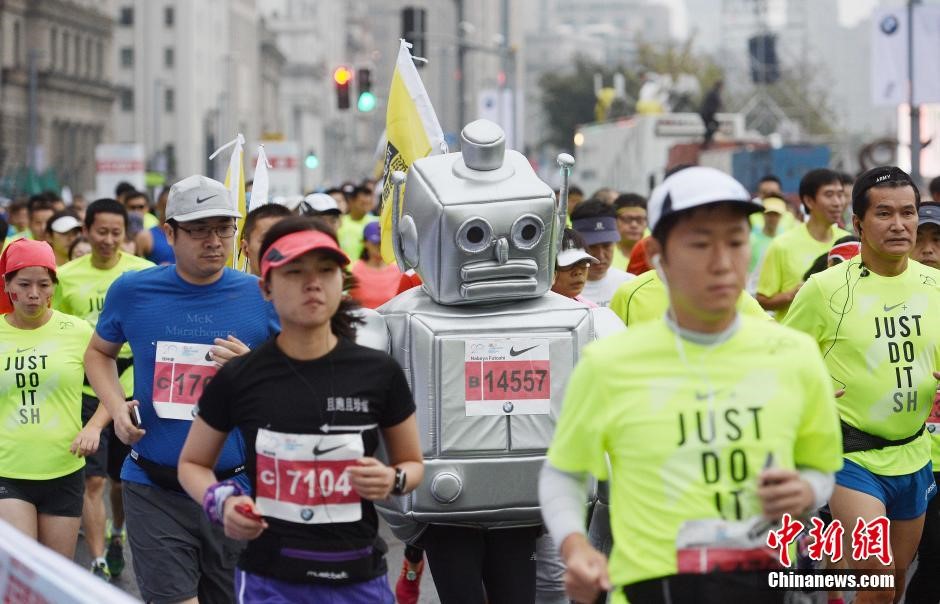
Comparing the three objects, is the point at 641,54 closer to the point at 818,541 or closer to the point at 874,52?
the point at 874,52

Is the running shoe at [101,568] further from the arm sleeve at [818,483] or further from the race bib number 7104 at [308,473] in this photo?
the arm sleeve at [818,483]

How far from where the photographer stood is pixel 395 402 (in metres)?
4.93

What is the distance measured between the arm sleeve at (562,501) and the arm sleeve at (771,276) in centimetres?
594

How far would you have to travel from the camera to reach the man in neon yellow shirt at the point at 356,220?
53.7 ft

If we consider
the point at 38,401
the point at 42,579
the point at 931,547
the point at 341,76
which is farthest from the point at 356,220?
the point at 42,579

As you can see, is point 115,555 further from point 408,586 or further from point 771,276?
point 771,276

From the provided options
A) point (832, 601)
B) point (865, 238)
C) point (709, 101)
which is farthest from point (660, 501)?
point (709, 101)

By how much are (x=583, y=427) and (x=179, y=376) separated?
255 cm

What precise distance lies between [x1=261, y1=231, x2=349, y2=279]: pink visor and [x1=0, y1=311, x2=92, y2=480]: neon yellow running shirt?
3.11 metres

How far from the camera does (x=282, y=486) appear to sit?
484 centimetres

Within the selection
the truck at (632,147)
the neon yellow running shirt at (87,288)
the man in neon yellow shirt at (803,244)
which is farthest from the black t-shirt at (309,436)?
the truck at (632,147)

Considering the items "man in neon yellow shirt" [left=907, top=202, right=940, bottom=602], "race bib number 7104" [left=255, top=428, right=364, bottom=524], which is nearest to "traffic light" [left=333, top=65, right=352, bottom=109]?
"man in neon yellow shirt" [left=907, top=202, right=940, bottom=602]

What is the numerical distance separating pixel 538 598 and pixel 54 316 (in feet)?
8.96

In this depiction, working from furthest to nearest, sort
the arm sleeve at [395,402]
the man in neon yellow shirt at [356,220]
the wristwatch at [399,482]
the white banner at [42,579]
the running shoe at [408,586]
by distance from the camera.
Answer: the man in neon yellow shirt at [356,220] < the running shoe at [408,586] < the arm sleeve at [395,402] < the wristwatch at [399,482] < the white banner at [42,579]
